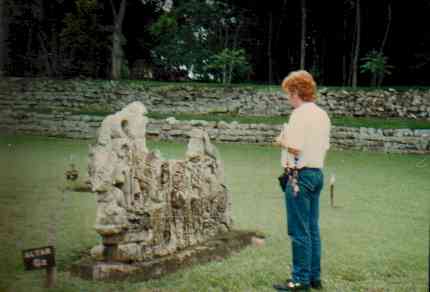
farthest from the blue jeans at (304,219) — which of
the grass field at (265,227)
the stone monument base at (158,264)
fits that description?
the stone monument base at (158,264)

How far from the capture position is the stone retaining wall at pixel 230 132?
614 inches

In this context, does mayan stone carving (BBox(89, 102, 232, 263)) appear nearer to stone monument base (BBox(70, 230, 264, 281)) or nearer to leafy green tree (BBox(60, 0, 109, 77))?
stone monument base (BBox(70, 230, 264, 281))

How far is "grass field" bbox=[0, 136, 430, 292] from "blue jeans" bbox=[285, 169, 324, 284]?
1.15 ft

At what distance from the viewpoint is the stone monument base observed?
462cm

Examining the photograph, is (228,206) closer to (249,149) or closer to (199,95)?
(249,149)

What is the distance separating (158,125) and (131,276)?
14.1 metres

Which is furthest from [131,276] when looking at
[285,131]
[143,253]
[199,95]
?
[199,95]

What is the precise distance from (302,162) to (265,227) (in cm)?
273

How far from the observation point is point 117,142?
4805mm

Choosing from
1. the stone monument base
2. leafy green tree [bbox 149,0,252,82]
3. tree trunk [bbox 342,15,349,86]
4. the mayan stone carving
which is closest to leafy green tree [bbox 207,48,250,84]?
leafy green tree [bbox 149,0,252,82]

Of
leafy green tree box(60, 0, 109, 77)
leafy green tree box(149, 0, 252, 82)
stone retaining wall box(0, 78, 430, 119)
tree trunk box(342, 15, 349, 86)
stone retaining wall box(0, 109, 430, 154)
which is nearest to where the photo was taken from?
leafy green tree box(60, 0, 109, 77)

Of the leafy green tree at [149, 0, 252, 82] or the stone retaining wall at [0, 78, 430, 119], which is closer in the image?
the leafy green tree at [149, 0, 252, 82]

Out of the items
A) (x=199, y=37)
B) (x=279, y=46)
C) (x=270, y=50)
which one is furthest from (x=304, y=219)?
(x=279, y=46)

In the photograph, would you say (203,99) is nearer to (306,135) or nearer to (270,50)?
(270,50)
